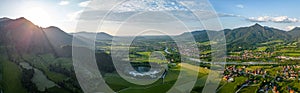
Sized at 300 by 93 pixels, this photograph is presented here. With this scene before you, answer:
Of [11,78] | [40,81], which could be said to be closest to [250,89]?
[40,81]

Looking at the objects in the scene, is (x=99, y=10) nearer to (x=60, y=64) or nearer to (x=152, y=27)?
(x=152, y=27)

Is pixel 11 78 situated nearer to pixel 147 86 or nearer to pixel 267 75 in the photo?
pixel 147 86

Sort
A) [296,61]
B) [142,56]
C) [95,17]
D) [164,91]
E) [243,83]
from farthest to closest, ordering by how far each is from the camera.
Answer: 1. [296,61]
2. [142,56]
3. [243,83]
4. [164,91]
5. [95,17]

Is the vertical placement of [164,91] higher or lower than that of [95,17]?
lower

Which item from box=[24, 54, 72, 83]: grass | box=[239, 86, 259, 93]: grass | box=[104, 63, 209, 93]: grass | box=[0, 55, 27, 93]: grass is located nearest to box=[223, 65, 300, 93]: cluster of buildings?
box=[239, 86, 259, 93]: grass

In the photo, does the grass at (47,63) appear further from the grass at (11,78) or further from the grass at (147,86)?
the grass at (147,86)

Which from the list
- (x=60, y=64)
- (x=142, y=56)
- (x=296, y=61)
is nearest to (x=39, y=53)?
(x=60, y=64)

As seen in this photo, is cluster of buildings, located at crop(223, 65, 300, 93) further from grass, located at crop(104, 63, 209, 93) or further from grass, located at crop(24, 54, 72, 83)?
grass, located at crop(24, 54, 72, 83)

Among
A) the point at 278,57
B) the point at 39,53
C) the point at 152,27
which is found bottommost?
the point at 278,57

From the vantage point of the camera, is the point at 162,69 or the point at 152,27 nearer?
the point at 152,27
